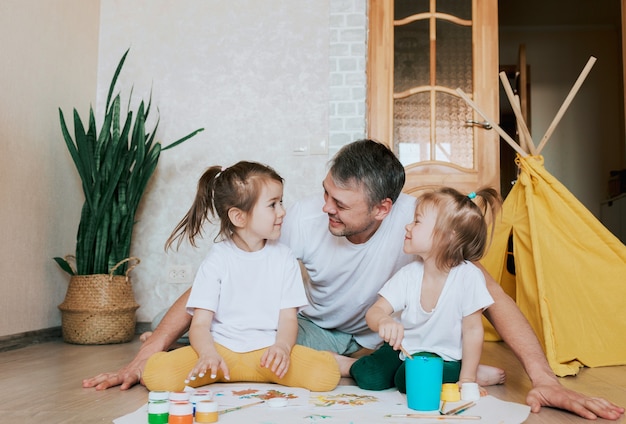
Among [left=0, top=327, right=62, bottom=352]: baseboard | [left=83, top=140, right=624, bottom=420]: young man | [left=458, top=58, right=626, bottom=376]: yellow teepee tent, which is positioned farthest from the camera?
[left=0, top=327, right=62, bottom=352]: baseboard

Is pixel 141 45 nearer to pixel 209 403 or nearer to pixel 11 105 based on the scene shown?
pixel 11 105

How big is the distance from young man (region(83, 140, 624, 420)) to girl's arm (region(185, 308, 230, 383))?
0.15 m

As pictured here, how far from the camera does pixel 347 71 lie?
11.1 ft

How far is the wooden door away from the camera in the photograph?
11.1 feet

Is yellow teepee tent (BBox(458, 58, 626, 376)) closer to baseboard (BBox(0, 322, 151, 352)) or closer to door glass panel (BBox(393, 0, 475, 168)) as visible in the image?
door glass panel (BBox(393, 0, 475, 168))

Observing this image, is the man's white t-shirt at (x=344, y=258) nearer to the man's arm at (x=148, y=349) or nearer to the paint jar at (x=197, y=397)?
the man's arm at (x=148, y=349)

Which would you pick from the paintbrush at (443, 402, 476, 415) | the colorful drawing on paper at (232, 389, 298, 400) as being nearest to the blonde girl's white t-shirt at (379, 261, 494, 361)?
the paintbrush at (443, 402, 476, 415)

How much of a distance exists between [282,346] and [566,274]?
1244 mm

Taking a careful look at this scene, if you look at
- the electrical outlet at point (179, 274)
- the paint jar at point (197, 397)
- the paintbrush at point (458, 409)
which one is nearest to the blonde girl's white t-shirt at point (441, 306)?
the paintbrush at point (458, 409)

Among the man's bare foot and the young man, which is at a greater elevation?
the young man

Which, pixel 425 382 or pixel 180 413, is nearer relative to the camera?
pixel 180 413

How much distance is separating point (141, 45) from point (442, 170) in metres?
1.80

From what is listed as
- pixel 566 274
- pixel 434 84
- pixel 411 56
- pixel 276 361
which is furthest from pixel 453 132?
pixel 276 361

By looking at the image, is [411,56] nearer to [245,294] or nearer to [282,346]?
[245,294]
